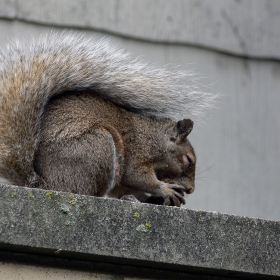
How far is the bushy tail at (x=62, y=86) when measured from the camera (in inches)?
98.5

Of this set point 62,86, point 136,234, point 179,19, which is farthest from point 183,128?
point 179,19

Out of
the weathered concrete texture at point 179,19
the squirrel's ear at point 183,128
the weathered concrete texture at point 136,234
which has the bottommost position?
the squirrel's ear at point 183,128

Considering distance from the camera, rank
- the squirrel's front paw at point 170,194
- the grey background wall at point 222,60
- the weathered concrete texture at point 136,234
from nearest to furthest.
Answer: the weathered concrete texture at point 136,234, the squirrel's front paw at point 170,194, the grey background wall at point 222,60

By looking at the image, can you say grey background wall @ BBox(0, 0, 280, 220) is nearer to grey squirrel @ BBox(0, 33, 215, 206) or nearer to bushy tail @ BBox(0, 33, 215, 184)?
Answer: grey squirrel @ BBox(0, 33, 215, 206)

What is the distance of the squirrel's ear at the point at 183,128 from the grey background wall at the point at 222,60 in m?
1.18

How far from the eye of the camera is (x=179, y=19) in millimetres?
4660

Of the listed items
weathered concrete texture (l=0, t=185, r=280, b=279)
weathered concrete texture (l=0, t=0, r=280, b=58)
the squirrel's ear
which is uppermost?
weathered concrete texture (l=0, t=0, r=280, b=58)

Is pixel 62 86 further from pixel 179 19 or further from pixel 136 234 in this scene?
pixel 179 19

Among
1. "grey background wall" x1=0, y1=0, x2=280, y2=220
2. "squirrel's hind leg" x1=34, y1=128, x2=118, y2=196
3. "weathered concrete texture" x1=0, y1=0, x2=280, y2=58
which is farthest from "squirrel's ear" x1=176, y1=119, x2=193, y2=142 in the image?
"weathered concrete texture" x1=0, y1=0, x2=280, y2=58

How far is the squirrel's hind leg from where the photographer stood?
257 centimetres

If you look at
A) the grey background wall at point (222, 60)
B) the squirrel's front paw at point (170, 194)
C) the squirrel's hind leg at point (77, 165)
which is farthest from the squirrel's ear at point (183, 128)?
the grey background wall at point (222, 60)

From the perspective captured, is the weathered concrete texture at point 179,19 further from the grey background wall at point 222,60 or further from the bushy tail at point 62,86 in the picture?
the bushy tail at point 62,86

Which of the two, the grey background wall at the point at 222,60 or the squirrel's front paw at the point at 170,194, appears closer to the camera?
the squirrel's front paw at the point at 170,194

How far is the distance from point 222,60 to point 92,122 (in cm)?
213
